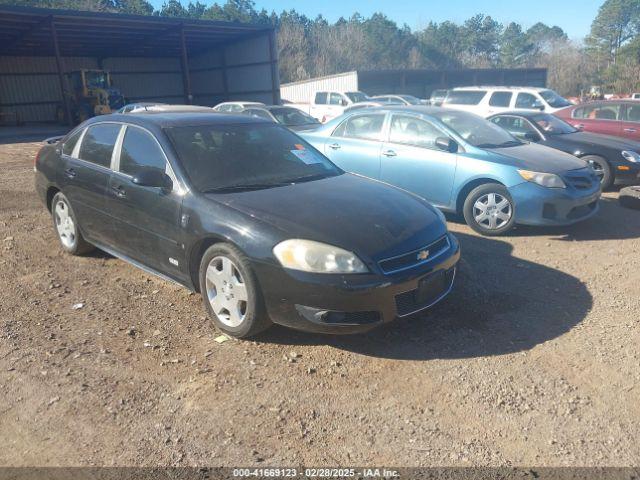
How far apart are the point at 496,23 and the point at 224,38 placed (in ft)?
246

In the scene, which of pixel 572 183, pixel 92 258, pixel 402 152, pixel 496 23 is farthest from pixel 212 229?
pixel 496 23

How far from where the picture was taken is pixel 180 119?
15.3ft

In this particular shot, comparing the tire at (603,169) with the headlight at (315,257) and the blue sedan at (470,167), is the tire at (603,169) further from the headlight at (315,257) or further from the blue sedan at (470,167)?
the headlight at (315,257)

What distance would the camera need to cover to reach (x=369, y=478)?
99.3 inches

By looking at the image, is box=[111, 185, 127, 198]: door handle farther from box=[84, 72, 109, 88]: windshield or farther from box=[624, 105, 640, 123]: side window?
box=[84, 72, 109, 88]: windshield

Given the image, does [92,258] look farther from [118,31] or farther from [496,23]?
[496,23]

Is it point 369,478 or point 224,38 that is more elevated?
point 224,38

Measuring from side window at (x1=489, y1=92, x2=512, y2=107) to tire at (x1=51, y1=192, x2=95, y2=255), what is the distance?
1400cm

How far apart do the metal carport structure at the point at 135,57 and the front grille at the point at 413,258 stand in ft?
75.8

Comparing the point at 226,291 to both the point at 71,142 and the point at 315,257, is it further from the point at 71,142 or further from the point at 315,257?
the point at 71,142

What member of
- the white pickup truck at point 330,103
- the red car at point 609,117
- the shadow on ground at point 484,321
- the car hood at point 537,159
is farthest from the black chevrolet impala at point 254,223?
the white pickup truck at point 330,103

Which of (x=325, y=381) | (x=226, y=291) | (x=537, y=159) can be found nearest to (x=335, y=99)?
(x=537, y=159)

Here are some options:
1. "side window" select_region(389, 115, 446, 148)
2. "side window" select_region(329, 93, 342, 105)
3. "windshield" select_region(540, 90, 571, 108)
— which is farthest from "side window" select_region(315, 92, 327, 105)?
"side window" select_region(389, 115, 446, 148)

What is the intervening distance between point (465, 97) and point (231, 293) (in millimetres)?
15158
